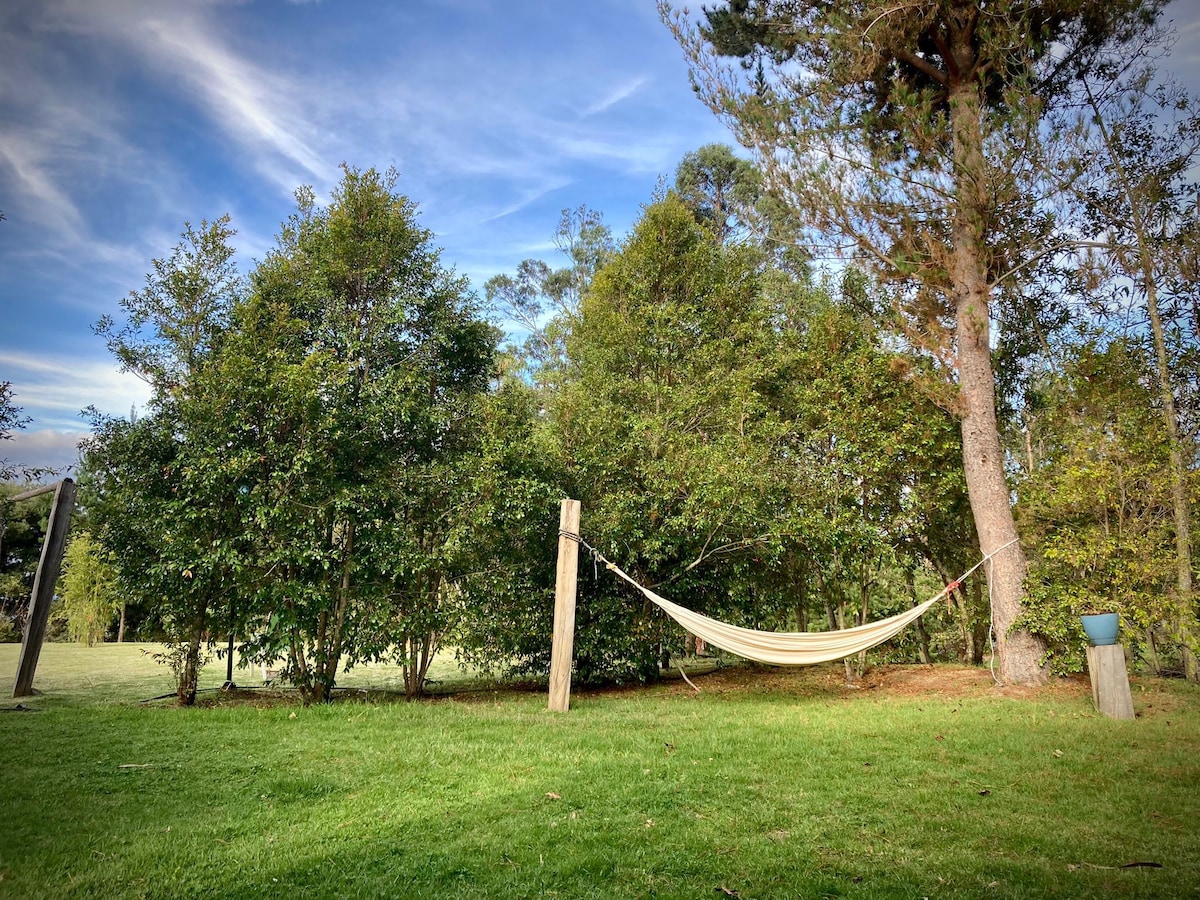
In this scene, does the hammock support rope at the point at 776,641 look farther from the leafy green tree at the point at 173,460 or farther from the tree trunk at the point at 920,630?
the leafy green tree at the point at 173,460

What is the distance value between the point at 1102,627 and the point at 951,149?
462 cm

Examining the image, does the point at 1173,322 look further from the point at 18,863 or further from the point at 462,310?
the point at 18,863

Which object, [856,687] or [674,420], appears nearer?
[856,687]

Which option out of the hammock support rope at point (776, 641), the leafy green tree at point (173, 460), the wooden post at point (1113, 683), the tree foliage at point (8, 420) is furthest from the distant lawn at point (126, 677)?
the wooden post at point (1113, 683)

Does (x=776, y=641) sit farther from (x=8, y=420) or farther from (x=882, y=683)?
(x=8, y=420)

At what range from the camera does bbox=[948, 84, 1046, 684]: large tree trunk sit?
604cm

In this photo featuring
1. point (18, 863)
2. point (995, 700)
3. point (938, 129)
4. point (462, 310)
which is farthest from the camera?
point (462, 310)

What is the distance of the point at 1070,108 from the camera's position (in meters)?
6.64

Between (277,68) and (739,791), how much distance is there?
6292mm

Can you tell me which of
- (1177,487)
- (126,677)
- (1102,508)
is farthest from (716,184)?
(126,677)

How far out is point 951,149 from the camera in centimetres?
666

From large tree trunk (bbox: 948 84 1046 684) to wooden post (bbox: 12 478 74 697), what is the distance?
8384 millimetres

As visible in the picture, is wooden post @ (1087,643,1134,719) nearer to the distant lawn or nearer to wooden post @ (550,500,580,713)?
wooden post @ (550,500,580,713)

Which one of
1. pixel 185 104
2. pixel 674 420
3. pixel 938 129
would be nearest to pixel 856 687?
pixel 674 420
